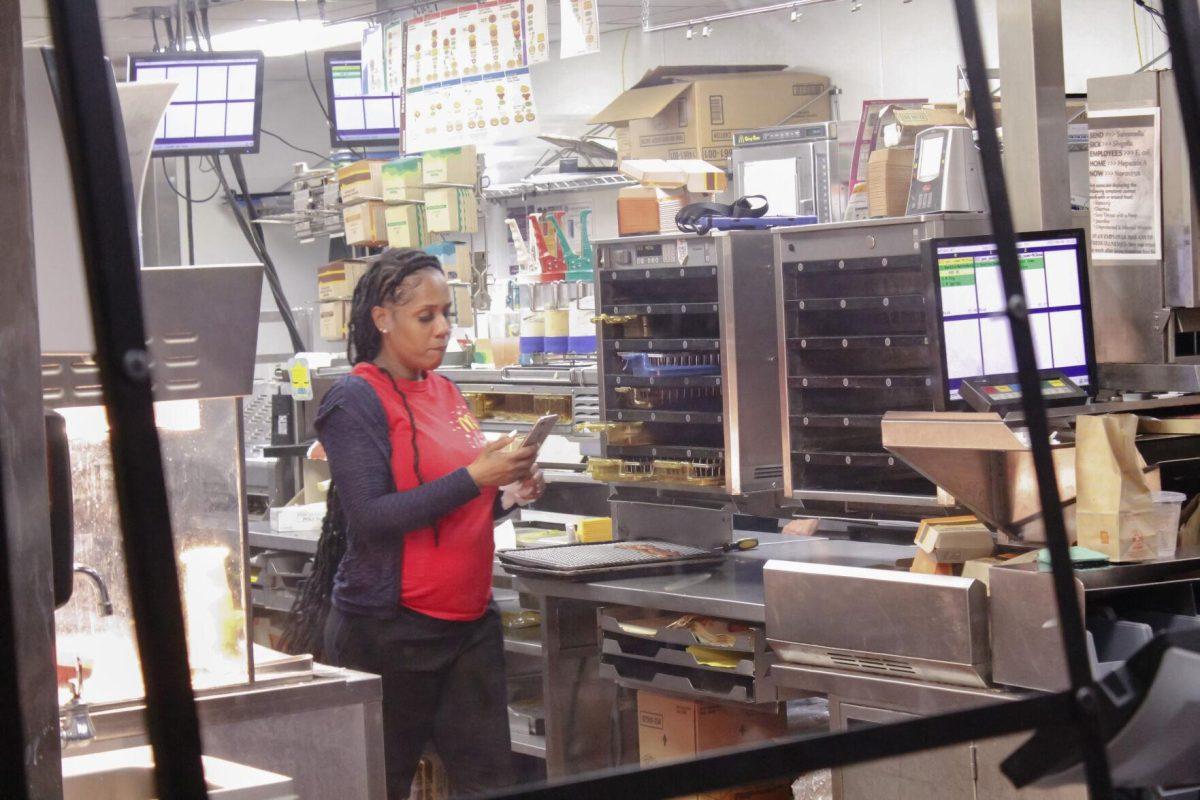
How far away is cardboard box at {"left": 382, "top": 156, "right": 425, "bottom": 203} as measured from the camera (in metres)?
5.61

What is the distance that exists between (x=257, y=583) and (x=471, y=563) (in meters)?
2.59

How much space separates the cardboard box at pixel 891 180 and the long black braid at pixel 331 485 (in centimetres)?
109

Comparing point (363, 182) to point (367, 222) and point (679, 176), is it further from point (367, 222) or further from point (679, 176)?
point (679, 176)

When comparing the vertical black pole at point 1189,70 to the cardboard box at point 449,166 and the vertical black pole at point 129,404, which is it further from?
the cardboard box at point 449,166

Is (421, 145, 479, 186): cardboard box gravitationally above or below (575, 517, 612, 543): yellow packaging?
above

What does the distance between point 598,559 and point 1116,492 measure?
1580 millimetres

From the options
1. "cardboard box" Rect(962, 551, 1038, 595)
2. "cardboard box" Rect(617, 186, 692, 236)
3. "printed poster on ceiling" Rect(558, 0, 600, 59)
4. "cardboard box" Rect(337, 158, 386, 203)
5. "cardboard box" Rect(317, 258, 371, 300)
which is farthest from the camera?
"cardboard box" Rect(317, 258, 371, 300)

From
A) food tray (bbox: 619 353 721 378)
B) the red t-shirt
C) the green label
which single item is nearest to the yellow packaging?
food tray (bbox: 619 353 721 378)

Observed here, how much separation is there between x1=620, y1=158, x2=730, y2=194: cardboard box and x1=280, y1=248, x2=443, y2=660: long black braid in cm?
105

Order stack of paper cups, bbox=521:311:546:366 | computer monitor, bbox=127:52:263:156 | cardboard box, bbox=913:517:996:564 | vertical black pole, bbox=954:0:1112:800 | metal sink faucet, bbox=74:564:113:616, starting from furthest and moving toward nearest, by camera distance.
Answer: computer monitor, bbox=127:52:263:156 < stack of paper cups, bbox=521:311:546:366 < cardboard box, bbox=913:517:996:564 < metal sink faucet, bbox=74:564:113:616 < vertical black pole, bbox=954:0:1112:800

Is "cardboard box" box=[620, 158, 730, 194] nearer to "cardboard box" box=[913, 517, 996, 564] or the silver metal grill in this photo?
the silver metal grill

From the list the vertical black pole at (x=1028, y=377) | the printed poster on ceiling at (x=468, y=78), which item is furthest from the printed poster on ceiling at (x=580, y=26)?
Answer: the vertical black pole at (x=1028, y=377)

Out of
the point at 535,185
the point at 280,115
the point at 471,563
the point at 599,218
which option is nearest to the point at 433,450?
the point at 471,563

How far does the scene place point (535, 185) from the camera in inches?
264
